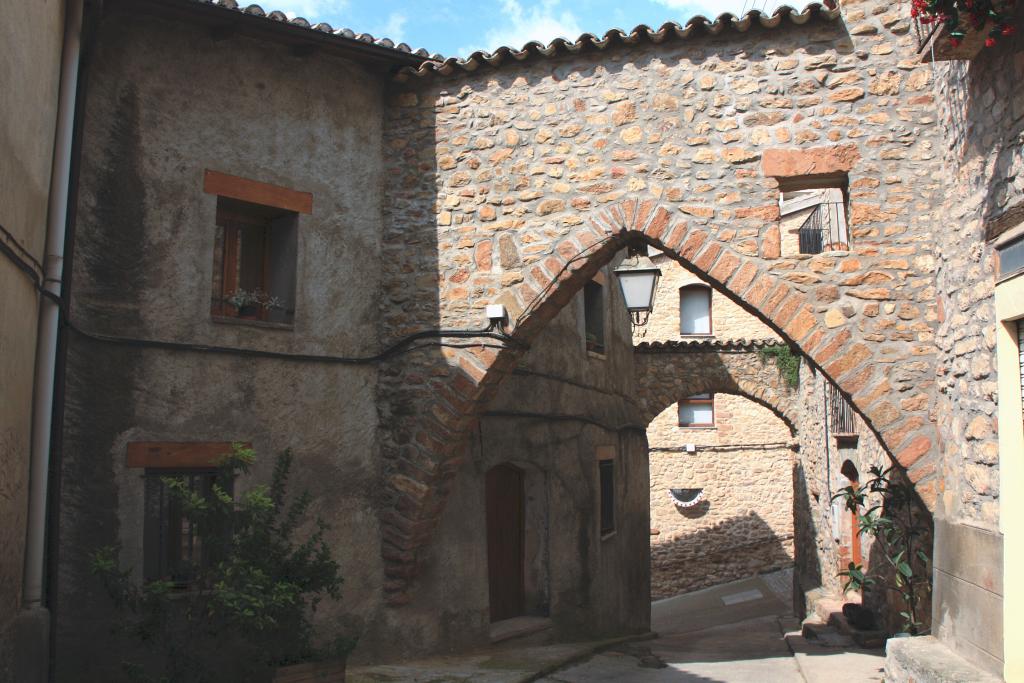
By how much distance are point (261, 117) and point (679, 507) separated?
15.5 metres

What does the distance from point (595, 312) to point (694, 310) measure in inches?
359

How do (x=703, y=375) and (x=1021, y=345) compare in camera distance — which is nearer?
(x=1021, y=345)

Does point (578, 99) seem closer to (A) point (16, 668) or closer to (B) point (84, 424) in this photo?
(B) point (84, 424)

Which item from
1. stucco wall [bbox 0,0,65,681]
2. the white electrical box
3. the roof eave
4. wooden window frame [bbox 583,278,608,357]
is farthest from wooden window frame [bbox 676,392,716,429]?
stucco wall [bbox 0,0,65,681]

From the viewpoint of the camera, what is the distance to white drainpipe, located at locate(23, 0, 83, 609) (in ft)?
18.7

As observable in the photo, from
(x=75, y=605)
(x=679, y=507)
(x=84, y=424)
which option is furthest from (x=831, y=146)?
(x=679, y=507)

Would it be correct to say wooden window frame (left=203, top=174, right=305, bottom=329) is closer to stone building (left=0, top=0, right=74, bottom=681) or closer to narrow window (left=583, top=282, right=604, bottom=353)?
stone building (left=0, top=0, right=74, bottom=681)

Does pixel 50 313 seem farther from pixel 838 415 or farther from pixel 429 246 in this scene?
pixel 838 415

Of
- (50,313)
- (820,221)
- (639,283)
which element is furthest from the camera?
(820,221)

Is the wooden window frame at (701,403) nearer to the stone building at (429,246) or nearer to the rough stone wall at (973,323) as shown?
the stone building at (429,246)

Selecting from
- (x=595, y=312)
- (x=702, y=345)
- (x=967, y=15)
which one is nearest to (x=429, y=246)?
(x=967, y=15)

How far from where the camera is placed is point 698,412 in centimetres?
2139

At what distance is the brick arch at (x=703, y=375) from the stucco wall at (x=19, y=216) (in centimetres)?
1065

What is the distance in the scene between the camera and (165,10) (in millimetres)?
6805
